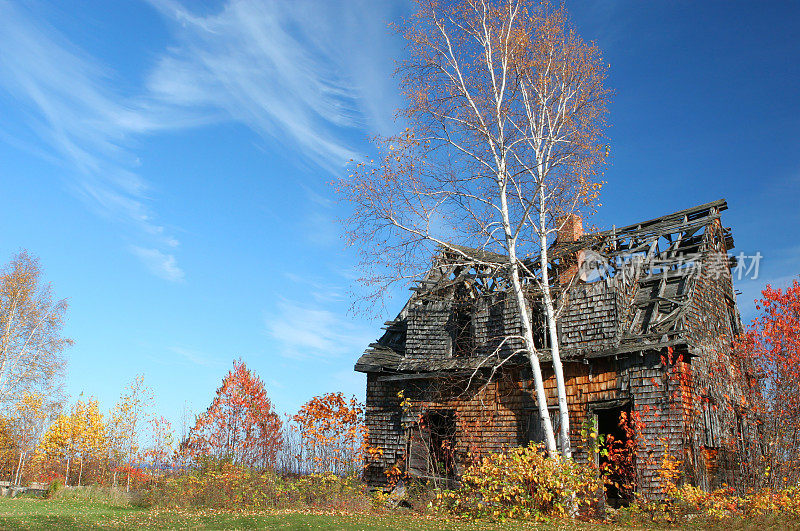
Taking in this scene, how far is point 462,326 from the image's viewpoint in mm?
20125

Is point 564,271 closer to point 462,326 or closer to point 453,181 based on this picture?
point 462,326

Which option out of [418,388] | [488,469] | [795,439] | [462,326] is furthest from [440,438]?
[795,439]

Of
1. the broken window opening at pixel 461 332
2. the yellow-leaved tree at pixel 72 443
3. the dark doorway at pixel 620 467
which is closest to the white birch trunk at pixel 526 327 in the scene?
the dark doorway at pixel 620 467

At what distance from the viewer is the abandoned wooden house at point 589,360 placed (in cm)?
1495

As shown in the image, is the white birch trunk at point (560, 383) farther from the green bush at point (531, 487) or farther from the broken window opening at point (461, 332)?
the broken window opening at point (461, 332)

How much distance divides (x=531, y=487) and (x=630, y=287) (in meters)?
7.36

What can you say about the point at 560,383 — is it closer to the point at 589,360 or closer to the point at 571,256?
the point at 589,360

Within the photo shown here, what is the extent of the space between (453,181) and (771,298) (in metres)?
8.90

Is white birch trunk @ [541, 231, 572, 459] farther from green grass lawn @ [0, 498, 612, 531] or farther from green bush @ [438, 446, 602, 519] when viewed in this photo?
green grass lawn @ [0, 498, 612, 531]

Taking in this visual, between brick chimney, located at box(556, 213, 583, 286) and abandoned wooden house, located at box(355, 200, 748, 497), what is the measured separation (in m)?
0.05

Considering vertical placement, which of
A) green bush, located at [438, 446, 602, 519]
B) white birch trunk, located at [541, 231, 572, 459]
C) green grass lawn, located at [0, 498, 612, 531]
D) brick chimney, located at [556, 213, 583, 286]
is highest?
brick chimney, located at [556, 213, 583, 286]

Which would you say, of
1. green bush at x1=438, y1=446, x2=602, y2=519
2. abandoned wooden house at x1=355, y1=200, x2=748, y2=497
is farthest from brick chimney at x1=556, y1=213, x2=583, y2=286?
green bush at x1=438, y1=446, x2=602, y2=519

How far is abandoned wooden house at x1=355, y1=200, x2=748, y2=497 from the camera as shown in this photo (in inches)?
588

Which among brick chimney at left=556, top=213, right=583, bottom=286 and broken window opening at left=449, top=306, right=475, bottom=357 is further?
broken window opening at left=449, top=306, right=475, bottom=357
